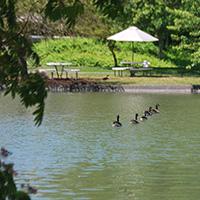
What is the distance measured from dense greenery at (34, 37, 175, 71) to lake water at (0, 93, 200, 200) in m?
12.9

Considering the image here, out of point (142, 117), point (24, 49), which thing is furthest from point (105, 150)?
point (24, 49)

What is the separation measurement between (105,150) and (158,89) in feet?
43.2

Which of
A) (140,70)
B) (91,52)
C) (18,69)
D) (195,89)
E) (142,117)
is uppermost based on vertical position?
(18,69)

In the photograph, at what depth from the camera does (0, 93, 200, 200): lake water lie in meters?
11.8

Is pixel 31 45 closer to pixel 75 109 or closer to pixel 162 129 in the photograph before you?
pixel 162 129

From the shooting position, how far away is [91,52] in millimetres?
38562

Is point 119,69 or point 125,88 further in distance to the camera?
point 119,69

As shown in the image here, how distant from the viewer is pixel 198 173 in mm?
13172

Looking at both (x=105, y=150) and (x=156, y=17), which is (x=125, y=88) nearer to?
(x=156, y=17)

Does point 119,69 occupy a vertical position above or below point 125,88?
above

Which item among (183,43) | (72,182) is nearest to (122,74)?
(183,43)

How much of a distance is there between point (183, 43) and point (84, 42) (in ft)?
24.4

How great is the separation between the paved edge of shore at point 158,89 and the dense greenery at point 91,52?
8.18 m

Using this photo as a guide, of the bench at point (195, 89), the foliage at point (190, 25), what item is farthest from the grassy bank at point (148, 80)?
the foliage at point (190, 25)
